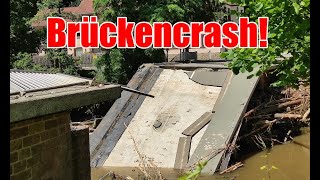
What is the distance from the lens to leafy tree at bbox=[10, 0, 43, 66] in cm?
2356

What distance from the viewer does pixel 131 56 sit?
20.7 metres

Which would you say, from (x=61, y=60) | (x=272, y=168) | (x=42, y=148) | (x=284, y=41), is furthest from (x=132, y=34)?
(x=42, y=148)

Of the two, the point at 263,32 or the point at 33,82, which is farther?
the point at 263,32

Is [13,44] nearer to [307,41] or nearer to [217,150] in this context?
[217,150]

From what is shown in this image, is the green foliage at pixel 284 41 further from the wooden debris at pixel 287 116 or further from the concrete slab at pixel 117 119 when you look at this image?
the wooden debris at pixel 287 116

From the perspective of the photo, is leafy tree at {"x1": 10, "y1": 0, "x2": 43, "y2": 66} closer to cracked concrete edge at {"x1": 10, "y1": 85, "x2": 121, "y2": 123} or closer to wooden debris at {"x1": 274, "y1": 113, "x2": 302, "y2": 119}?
wooden debris at {"x1": 274, "y1": 113, "x2": 302, "y2": 119}

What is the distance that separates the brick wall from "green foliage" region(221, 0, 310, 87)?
7.68ft

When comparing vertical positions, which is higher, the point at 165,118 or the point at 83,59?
the point at 83,59

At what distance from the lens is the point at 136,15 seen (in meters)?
20.8

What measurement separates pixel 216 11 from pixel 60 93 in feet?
69.6

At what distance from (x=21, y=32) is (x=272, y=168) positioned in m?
18.7

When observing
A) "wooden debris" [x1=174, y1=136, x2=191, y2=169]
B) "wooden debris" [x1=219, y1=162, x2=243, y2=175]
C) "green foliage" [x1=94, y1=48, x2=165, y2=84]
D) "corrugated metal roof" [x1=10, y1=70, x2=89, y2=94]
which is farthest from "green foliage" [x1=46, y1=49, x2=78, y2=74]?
"corrugated metal roof" [x1=10, y1=70, x2=89, y2=94]

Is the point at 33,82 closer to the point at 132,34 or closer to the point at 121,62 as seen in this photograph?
the point at 132,34

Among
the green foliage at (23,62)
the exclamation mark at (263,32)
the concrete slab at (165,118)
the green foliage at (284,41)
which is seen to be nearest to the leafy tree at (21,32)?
the green foliage at (23,62)
